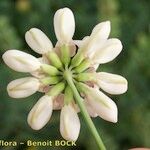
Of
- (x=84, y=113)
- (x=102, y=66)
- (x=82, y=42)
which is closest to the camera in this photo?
(x=84, y=113)

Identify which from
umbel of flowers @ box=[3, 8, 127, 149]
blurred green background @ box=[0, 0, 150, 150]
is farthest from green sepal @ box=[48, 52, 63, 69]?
blurred green background @ box=[0, 0, 150, 150]

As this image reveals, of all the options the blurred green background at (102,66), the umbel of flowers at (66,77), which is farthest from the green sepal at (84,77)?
the blurred green background at (102,66)

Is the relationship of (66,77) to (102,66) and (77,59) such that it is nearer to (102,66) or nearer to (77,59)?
(77,59)

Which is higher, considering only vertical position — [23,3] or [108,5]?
[23,3]

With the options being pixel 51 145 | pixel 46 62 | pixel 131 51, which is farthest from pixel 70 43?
pixel 131 51

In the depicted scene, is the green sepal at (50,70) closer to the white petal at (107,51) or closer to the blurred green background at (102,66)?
the white petal at (107,51)

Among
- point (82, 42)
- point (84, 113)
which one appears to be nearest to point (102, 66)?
point (82, 42)

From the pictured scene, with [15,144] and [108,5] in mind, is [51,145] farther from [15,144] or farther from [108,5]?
[108,5]
